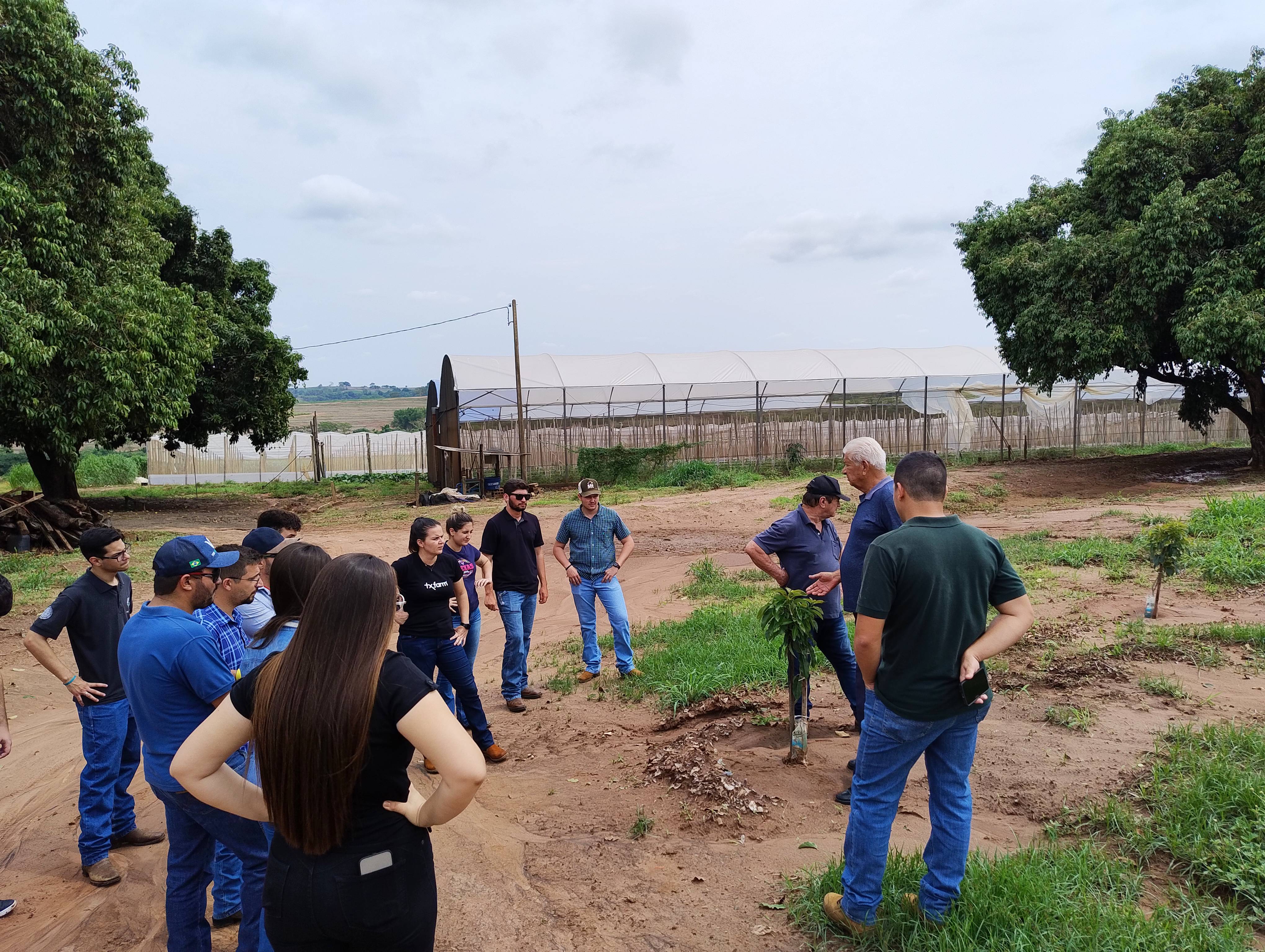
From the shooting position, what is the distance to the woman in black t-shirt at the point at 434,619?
17.7 feet

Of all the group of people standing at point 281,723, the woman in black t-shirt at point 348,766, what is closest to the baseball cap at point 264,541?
the group of people standing at point 281,723

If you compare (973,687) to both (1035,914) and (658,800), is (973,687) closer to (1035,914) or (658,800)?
(1035,914)

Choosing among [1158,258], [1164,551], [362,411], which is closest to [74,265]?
[1164,551]

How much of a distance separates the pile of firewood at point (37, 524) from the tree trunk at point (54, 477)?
7.56 feet

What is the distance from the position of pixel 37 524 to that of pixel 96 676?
13.3m

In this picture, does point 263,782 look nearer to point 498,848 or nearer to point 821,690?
point 498,848

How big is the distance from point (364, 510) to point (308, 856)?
68.4 feet

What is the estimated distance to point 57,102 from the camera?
517 inches

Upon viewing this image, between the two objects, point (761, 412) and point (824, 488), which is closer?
point (824, 488)

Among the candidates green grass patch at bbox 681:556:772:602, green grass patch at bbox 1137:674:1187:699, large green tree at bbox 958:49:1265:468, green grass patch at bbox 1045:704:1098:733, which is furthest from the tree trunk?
large green tree at bbox 958:49:1265:468

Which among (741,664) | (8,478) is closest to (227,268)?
(8,478)

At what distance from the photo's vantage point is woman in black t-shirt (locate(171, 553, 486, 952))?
1.97 m

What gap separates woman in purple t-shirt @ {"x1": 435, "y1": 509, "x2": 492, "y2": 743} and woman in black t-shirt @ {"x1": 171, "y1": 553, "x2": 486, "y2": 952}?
11.8 feet

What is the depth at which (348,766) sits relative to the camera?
1.97m
